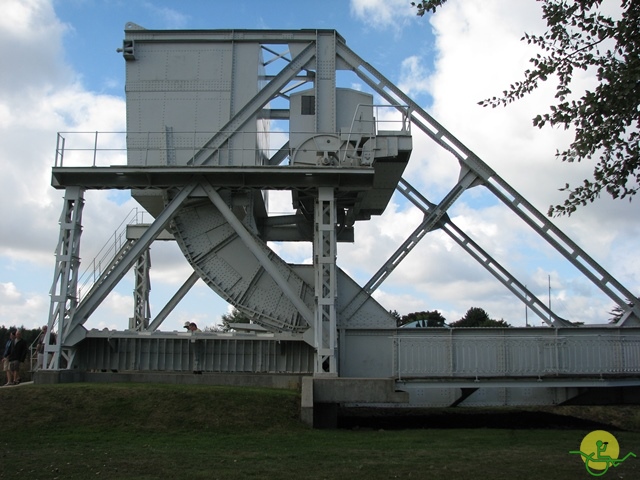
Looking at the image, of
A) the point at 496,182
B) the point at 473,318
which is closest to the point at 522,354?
the point at 496,182

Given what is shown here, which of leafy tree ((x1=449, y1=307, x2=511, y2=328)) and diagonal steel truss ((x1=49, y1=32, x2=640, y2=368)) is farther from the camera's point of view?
leafy tree ((x1=449, y1=307, x2=511, y2=328))

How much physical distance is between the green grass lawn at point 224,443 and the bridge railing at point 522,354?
3232 millimetres

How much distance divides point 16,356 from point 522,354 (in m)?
15.9

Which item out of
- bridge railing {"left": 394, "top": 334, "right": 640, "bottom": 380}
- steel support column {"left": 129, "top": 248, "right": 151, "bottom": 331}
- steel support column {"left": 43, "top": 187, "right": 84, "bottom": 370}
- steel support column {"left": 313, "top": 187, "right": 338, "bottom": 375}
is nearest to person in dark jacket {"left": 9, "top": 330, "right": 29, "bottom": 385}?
steel support column {"left": 43, "top": 187, "right": 84, "bottom": 370}

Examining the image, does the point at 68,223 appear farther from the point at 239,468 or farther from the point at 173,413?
the point at 239,468

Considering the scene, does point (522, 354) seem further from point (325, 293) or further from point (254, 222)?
point (254, 222)

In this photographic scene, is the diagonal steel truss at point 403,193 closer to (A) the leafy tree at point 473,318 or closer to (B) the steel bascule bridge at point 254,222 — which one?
(B) the steel bascule bridge at point 254,222

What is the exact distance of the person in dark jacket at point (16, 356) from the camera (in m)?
21.6

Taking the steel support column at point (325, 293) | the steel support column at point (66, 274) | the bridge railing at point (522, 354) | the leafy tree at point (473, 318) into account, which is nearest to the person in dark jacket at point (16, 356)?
the steel support column at point (66, 274)

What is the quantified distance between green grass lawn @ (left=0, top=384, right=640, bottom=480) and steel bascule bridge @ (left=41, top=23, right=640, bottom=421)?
4.12m

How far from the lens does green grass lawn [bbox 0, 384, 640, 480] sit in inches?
455

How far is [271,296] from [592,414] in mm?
12847

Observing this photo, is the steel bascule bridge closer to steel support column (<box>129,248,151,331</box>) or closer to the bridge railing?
the bridge railing

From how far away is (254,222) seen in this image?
25.6 m
